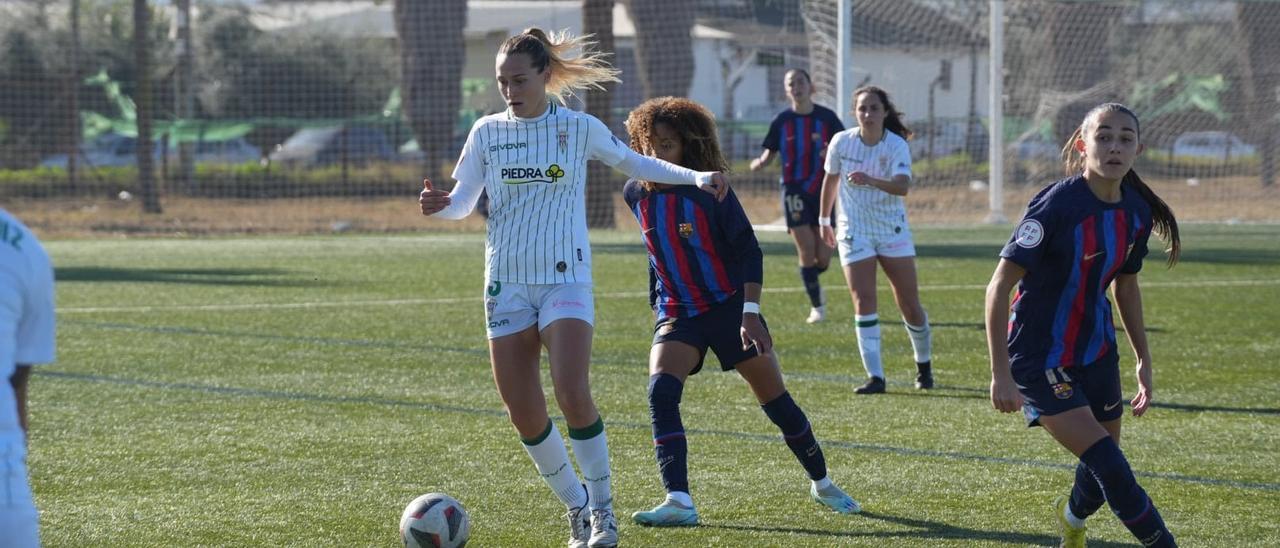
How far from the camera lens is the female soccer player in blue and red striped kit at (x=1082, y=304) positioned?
4430 mm

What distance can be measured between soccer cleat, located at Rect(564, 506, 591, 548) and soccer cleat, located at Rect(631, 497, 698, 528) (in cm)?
36

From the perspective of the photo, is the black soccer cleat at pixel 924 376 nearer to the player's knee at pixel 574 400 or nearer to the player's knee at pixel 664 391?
the player's knee at pixel 664 391

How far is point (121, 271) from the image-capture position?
656 inches

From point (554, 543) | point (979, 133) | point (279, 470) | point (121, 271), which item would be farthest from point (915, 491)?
point (979, 133)

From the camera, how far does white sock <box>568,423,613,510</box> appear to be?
5.21m

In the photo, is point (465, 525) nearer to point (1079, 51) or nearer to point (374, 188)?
point (1079, 51)

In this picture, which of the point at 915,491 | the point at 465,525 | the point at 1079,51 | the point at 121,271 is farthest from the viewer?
the point at 1079,51

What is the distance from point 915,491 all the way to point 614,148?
1960 mm

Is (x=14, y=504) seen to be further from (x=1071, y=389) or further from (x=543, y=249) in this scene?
(x=1071, y=389)

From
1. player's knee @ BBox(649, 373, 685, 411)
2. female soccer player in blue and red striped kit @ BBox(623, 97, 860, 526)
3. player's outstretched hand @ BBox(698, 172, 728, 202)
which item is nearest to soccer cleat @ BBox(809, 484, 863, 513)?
female soccer player in blue and red striped kit @ BBox(623, 97, 860, 526)

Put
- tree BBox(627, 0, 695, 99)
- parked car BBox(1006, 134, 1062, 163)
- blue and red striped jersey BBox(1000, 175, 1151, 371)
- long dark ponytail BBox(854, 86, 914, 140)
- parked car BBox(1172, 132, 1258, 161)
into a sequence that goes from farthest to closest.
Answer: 1. tree BBox(627, 0, 695, 99)
2. parked car BBox(1172, 132, 1258, 161)
3. parked car BBox(1006, 134, 1062, 163)
4. long dark ponytail BBox(854, 86, 914, 140)
5. blue and red striped jersey BBox(1000, 175, 1151, 371)

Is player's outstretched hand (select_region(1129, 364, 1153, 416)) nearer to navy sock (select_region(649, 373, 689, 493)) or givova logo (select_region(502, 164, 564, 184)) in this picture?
navy sock (select_region(649, 373, 689, 493))

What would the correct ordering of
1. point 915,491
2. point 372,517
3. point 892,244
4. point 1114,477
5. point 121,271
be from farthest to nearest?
point 121,271 → point 892,244 → point 915,491 → point 372,517 → point 1114,477

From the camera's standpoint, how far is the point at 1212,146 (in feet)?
90.4
